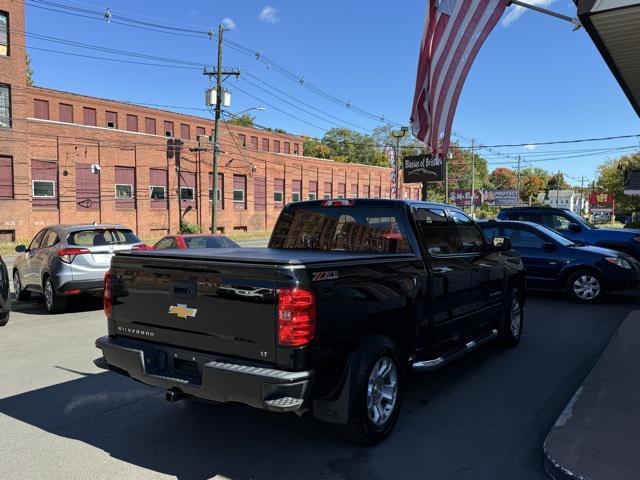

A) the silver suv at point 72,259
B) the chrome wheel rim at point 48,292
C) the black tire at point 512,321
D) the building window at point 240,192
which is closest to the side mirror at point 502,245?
the black tire at point 512,321

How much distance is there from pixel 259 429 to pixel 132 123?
56244 mm

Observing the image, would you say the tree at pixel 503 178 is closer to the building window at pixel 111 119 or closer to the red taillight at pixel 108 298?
the building window at pixel 111 119

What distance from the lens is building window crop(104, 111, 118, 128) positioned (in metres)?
52.7

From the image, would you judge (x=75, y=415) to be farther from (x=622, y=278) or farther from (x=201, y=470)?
(x=622, y=278)

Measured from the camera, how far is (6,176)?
95.1 ft

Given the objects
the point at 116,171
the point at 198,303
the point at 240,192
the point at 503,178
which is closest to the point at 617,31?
the point at 198,303

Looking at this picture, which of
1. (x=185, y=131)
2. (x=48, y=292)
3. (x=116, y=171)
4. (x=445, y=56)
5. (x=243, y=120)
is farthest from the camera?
(x=243, y=120)

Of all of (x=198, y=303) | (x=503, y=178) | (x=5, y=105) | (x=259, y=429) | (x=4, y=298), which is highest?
(x=503, y=178)

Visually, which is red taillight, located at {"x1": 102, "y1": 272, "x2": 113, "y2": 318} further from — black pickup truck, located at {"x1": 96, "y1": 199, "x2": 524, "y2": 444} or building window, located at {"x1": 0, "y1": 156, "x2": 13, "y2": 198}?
building window, located at {"x1": 0, "y1": 156, "x2": 13, "y2": 198}

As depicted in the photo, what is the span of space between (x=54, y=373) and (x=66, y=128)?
102ft

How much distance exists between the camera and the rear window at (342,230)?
4926 millimetres

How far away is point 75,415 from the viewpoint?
4543 millimetres

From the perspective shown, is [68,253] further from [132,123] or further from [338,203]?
[132,123]

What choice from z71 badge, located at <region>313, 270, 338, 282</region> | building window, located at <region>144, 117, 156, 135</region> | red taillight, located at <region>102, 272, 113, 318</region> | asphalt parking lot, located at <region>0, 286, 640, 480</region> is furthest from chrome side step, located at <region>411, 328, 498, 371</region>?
building window, located at <region>144, 117, 156, 135</region>
